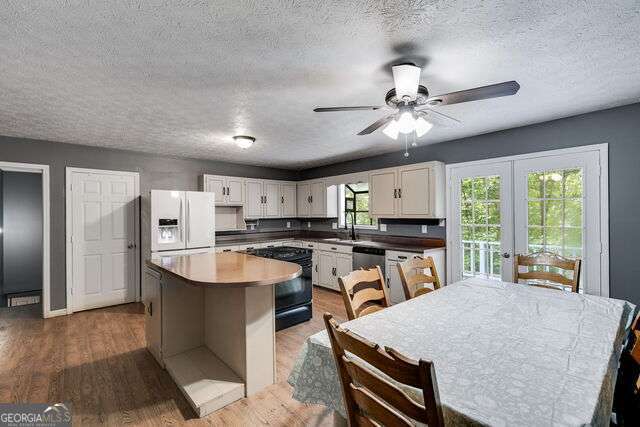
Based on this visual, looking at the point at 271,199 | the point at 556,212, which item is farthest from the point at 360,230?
the point at 556,212

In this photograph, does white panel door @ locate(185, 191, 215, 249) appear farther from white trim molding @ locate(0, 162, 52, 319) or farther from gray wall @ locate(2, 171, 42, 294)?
gray wall @ locate(2, 171, 42, 294)

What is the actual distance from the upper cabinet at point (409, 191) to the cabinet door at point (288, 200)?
201 centimetres

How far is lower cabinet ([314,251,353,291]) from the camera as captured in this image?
4828mm

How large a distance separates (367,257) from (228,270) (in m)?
2.63

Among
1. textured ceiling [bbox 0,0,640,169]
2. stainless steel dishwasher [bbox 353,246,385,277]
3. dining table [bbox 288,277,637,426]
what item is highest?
textured ceiling [bbox 0,0,640,169]

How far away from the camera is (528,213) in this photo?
3416 mm

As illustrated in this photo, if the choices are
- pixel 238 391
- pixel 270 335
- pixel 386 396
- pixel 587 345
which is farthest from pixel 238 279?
pixel 587 345

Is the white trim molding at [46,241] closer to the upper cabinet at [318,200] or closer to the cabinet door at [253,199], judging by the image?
the cabinet door at [253,199]

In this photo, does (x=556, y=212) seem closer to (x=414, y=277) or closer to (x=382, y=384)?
(x=414, y=277)

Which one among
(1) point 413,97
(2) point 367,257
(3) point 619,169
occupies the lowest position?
(2) point 367,257

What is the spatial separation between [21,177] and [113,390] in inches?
192

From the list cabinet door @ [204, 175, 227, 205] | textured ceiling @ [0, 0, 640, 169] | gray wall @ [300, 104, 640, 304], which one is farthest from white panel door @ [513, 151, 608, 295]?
cabinet door @ [204, 175, 227, 205]

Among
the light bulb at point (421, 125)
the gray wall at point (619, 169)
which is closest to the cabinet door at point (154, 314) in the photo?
the light bulb at point (421, 125)

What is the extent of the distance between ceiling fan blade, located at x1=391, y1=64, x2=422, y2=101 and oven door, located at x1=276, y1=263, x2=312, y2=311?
2273 mm
